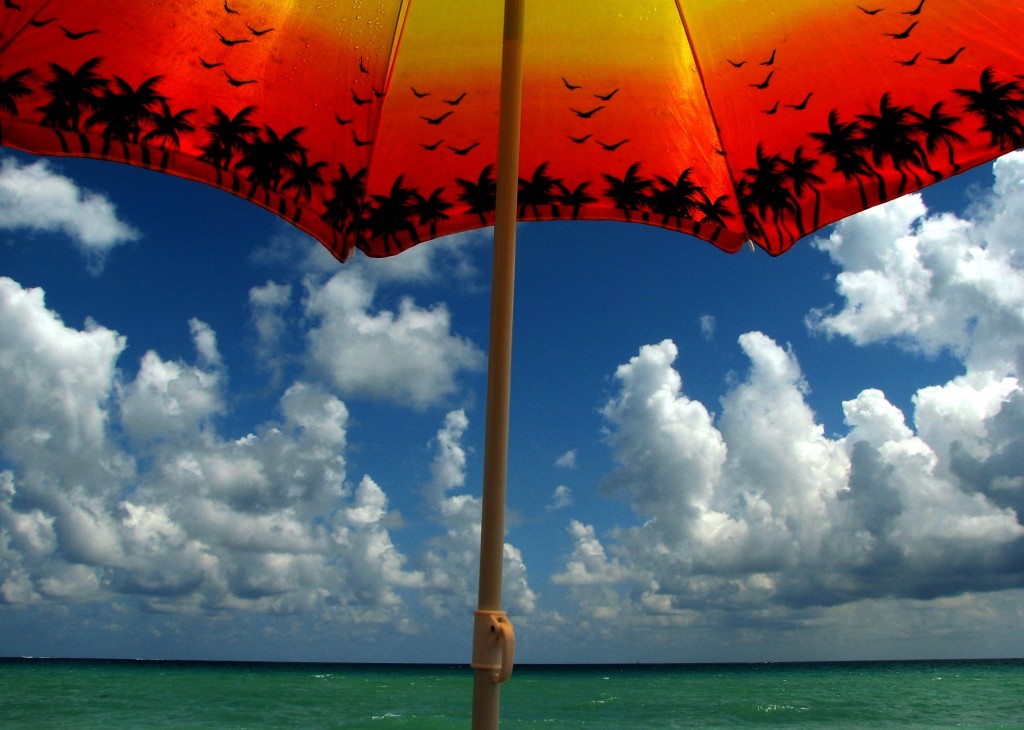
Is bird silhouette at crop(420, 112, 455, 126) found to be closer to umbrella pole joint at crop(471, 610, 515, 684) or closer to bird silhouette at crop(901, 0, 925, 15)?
bird silhouette at crop(901, 0, 925, 15)

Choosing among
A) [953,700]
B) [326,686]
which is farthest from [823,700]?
[326,686]

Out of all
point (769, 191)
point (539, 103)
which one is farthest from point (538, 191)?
point (769, 191)

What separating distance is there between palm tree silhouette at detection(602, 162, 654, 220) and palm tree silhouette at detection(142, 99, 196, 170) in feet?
3.88

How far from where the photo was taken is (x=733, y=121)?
2.38m

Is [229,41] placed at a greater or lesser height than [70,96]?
greater

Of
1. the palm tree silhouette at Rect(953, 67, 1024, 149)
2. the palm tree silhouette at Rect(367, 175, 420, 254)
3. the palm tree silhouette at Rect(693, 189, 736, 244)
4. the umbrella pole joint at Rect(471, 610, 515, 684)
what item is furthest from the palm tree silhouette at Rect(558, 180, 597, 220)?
the umbrella pole joint at Rect(471, 610, 515, 684)

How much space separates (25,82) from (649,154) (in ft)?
5.39

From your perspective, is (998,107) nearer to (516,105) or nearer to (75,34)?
(516,105)

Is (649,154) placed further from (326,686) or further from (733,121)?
(326,686)

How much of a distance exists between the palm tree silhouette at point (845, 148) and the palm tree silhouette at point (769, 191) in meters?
0.13

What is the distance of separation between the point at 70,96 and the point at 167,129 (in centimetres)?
23

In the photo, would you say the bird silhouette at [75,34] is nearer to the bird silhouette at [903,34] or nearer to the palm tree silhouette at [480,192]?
the palm tree silhouette at [480,192]

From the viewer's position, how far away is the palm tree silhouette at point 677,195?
2.56m

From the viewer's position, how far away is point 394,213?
2.64m
